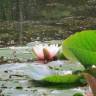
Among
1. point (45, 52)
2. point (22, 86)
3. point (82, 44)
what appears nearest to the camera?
point (82, 44)

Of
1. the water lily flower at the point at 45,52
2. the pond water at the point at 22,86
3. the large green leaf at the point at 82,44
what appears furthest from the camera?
the water lily flower at the point at 45,52

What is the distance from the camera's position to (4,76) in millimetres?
2430

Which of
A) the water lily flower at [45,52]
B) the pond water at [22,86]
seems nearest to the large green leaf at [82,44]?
the pond water at [22,86]

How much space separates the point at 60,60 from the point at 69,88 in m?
0.81

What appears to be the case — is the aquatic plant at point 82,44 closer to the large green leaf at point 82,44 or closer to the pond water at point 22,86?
the large green leaf at point 82,44

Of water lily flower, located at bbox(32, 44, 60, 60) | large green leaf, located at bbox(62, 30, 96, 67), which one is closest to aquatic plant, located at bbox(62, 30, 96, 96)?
large green leaf, located at bbox(62, 30, 96, 67)

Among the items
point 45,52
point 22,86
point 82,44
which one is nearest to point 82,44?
point 82,44

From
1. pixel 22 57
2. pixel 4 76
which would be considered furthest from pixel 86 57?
pixel 22 57

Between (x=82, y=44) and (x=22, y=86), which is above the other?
(x=82, y=44)

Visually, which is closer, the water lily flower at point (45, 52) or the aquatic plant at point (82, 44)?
the aquatic plant at point (82, 44)

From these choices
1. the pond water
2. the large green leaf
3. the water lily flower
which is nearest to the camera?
the large green leaf

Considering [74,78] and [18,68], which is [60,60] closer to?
[18,68]

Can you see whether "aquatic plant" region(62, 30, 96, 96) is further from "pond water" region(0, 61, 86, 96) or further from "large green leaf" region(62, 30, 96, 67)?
"pond water" region(0, 61, 86, 96)

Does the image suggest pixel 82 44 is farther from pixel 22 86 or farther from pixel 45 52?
pixel 45 52
